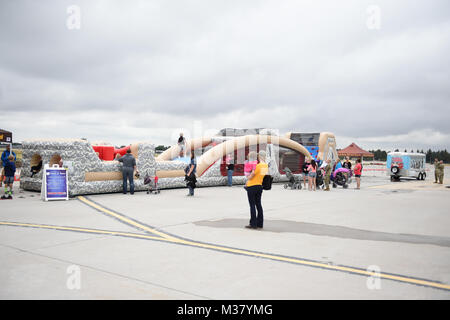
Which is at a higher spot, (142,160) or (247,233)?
(142,160)

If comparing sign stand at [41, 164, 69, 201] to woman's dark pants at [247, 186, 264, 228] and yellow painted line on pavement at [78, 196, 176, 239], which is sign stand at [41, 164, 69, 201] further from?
woman's dark pants at [247, 186, 264, 228]

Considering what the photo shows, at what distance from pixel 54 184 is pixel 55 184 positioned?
0.04 m

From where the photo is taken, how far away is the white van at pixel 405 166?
91.0 feet

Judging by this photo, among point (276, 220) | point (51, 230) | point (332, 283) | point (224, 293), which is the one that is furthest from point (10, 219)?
point (332, 283)

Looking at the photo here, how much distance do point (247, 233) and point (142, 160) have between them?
989 centimetres

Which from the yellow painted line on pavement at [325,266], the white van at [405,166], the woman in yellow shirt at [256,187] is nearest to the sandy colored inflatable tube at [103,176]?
the woman in yellow shirt at [256,187]

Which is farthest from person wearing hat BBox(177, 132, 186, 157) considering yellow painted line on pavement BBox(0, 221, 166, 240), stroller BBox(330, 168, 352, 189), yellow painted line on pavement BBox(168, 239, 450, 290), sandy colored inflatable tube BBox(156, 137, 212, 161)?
yellow painted line on pavement BBox(168, 239, 450, 290)

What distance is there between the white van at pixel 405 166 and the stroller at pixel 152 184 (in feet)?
61.6

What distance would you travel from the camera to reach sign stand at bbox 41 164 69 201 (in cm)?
1289

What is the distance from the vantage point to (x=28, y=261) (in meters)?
5.42

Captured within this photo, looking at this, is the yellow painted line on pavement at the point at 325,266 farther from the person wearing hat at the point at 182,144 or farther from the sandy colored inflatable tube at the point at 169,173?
the person wearing hat at the point at 182,144

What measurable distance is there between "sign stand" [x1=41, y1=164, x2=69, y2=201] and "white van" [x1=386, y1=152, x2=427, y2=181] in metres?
22.7

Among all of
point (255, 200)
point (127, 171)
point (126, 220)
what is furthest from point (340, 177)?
point (126, 220)
